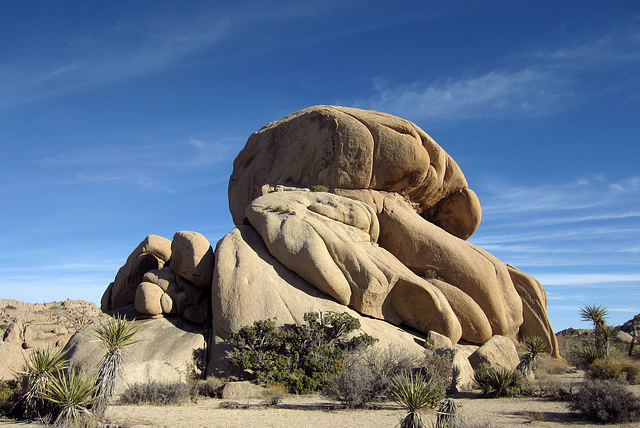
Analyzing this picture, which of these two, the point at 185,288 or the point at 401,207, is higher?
the point at 401,207

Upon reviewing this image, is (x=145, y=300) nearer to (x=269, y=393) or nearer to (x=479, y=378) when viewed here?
(x=269, y=393)

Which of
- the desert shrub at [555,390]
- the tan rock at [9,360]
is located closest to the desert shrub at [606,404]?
the desert shrub at [555,390]

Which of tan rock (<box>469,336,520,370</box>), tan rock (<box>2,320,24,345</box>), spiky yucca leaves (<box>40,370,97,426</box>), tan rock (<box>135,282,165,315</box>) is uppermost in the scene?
tan rock (<box>135,282,165,315</box>)

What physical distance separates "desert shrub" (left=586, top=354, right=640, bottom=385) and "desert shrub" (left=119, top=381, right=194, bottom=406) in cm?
1246

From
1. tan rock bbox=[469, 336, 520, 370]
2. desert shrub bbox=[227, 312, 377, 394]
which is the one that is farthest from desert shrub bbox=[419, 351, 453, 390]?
desert shrub bbox=[227, 312, 377, 394]

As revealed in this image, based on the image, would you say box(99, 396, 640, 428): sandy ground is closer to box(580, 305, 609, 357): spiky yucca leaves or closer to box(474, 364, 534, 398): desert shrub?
box(474, 364, 534, 398): desert shrub

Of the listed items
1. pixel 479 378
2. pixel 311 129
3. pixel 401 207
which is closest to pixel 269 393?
pixel 479 378

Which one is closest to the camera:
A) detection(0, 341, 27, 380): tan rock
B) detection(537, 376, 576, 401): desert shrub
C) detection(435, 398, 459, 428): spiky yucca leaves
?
detection(435, 398, 459, 428): spiky yucca leaves

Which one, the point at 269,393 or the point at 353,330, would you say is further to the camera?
the point at 353,330

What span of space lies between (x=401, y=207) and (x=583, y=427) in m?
14.9

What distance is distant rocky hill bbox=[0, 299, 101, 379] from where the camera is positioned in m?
13.0

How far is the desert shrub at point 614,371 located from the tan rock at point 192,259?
44.6ft

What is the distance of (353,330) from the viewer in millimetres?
16172

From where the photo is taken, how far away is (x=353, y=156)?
23234mm
